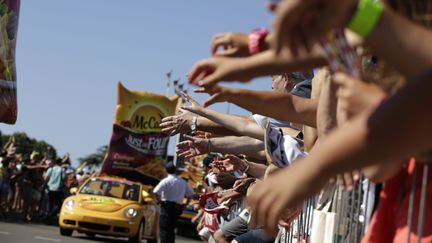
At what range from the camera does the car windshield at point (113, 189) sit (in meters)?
20.2

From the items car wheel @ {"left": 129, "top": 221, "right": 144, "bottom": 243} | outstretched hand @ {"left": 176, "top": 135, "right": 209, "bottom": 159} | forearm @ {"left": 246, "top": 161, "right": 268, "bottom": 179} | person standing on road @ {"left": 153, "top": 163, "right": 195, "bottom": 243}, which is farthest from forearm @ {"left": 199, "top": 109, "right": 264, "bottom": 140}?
car wheel @ {"left": 129, "top": 221, "right": 144, "bottom": 243}

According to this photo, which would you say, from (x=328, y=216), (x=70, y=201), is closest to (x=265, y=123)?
(x=328, y=216)

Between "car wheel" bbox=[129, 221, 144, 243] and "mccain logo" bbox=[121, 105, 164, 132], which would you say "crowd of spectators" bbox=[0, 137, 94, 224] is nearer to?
"mccain logo" bbox=[121, 105, 164, 132]

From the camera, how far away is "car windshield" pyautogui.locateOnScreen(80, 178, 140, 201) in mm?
20156

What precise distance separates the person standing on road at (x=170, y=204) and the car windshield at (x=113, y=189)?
3.69 meters

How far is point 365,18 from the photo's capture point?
2.03 metres

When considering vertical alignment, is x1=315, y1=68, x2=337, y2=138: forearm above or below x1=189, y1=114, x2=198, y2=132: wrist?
below

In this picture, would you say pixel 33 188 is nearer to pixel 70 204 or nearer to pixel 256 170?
pixel 70 204

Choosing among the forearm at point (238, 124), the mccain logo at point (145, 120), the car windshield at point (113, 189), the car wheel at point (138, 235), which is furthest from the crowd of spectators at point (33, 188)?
the forearm at point (238, 124)

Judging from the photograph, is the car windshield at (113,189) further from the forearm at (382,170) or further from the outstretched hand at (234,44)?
the forearm at (382,170)

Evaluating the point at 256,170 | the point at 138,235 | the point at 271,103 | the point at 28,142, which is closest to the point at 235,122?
the point at 256,170

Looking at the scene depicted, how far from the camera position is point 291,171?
6.56 ft

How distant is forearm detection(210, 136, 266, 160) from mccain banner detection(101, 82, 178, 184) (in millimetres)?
19856

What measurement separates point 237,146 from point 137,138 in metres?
20.2
